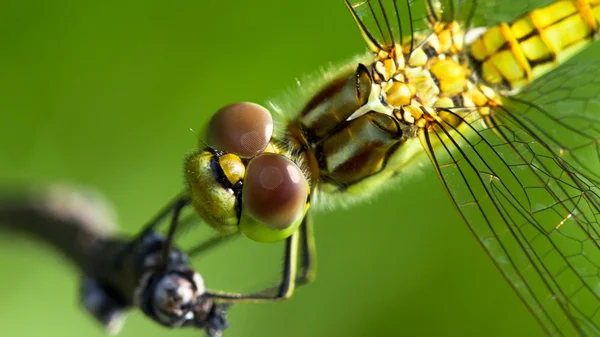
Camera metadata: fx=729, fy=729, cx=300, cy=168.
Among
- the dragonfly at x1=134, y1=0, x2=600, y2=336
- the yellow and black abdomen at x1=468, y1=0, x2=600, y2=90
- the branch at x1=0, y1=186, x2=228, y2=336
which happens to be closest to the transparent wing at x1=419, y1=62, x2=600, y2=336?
the dragonfly at x1=134, y1=0, x2=600, y2=336

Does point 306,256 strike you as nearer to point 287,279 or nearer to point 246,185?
point 287,279

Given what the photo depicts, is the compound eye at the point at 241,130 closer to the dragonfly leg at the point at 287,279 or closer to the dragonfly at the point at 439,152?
the dragonfly at the point at 439,152

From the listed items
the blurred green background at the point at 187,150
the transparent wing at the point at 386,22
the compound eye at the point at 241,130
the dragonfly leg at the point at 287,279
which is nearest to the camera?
the compound eye at the point at 241,130

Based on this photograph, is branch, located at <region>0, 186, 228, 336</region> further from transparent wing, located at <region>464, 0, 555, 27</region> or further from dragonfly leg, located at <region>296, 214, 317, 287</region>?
transparent wing, located at <region>464, 0, 555, 27</region>

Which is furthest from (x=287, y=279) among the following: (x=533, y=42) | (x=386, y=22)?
(x=533, y=42)

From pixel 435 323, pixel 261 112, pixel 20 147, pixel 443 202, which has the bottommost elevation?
pixel 435 323

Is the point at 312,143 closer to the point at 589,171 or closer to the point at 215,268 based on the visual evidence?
the point at 589,171

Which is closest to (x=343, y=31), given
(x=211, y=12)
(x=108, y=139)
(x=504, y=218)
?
(x=211, y=12)

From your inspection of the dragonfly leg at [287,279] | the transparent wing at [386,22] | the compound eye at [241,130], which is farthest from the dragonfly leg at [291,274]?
the transparent wing at [386,22]
